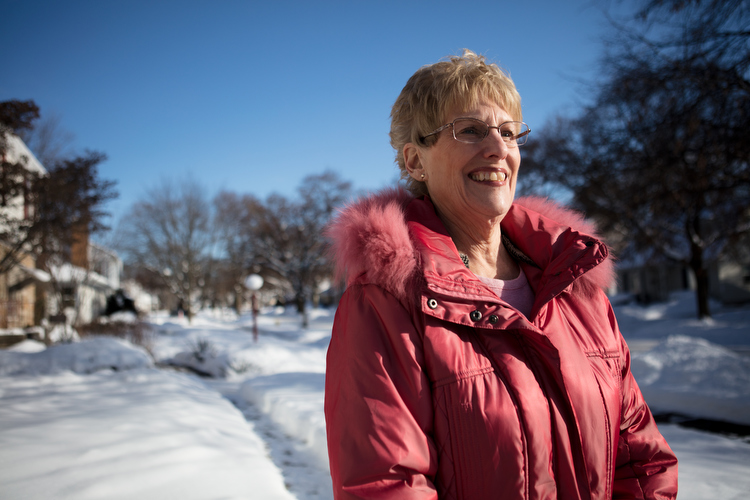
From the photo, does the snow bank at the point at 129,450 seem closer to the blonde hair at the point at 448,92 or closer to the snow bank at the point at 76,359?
the snow bank at the point at 76,359

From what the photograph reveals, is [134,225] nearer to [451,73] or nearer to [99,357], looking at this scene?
[99,357]

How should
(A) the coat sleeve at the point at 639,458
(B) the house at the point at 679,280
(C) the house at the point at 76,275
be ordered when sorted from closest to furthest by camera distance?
(A) the coat sleeve at the point at 639,458 → (C) the house at the point at 76,275 → (B) the house at the point at 679,280

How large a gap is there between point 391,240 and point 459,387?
495 millimetres

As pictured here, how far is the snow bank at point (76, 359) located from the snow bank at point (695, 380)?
379 inches

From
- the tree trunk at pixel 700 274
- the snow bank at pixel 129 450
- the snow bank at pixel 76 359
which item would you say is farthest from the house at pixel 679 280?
the snow bank at pixel 129 450

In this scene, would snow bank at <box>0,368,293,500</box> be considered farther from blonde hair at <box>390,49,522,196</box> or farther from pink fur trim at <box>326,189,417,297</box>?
blonde hair at <box>390,49,522,196</box>

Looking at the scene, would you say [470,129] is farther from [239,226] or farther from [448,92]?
[239,226]

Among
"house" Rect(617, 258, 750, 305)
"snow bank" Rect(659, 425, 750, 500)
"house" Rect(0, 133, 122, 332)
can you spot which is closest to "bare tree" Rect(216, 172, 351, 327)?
"house" Rect(0, 133, 122, 332)

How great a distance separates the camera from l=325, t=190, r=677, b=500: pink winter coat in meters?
1.26

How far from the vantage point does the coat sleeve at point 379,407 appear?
1217 mm

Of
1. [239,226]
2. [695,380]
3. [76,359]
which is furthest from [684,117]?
[239,226]

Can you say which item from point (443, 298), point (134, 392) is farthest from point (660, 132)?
point (134, 392)

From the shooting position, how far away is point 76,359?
29.9 ft

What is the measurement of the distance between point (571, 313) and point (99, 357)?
10.0 metres
